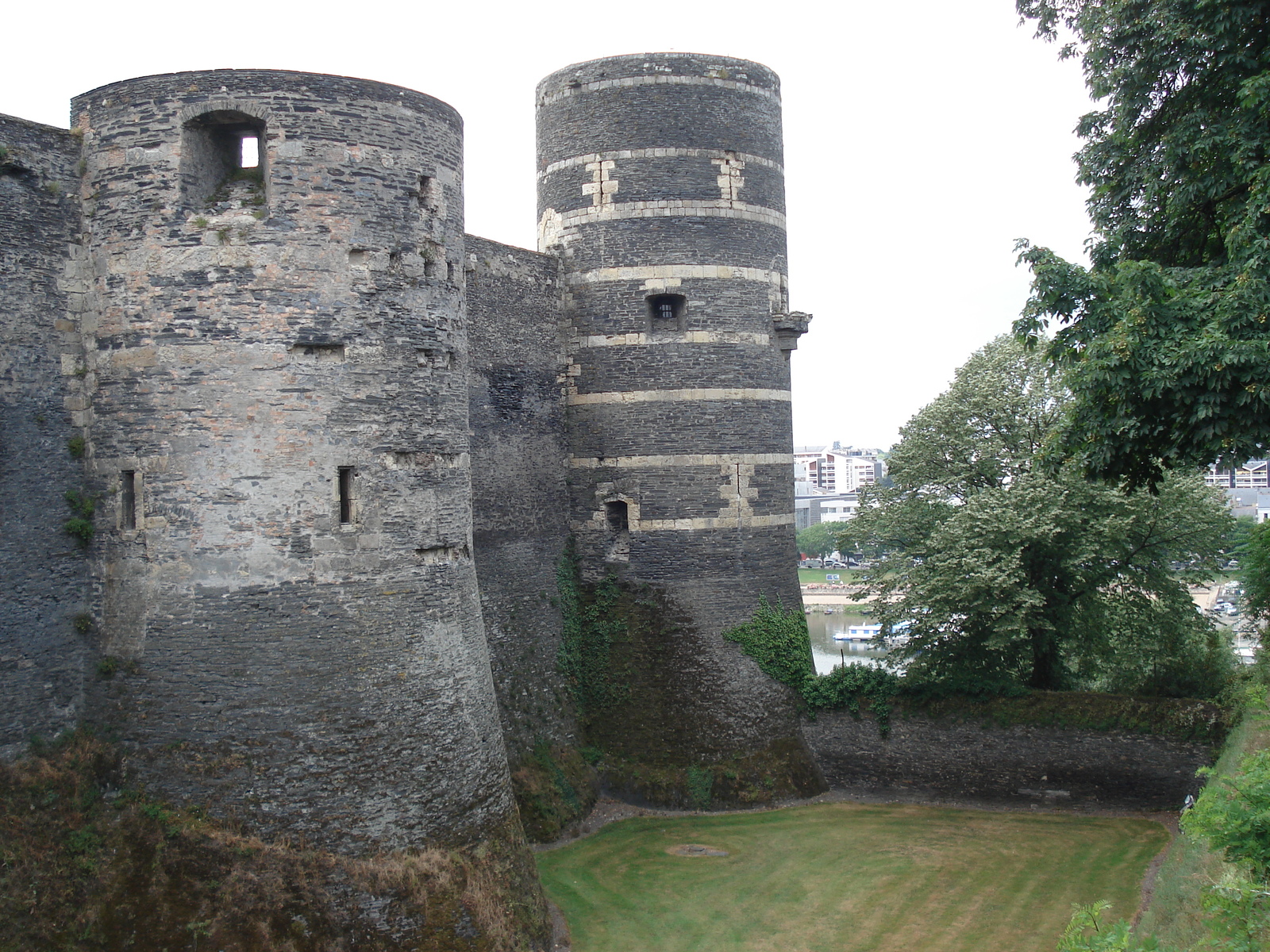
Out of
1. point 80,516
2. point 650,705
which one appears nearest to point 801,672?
point 650,705

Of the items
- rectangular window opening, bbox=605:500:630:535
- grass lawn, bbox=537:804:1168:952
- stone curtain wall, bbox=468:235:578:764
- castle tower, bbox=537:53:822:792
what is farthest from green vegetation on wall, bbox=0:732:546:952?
rectangular window opening, bbox=605:500:630:535

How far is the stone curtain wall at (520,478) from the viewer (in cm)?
1989

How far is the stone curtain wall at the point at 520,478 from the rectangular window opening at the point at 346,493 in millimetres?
5379

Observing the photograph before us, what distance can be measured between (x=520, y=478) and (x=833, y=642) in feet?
161

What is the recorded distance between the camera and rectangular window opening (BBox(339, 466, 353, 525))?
45.5 feet

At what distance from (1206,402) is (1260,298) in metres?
1.20

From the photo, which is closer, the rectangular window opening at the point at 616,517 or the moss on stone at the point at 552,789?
the moss on stone at the point at 552,789

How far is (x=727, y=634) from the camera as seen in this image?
21.7 meters

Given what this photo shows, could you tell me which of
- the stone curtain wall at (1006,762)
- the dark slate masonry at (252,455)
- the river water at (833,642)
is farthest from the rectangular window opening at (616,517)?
the river water at (833,642)

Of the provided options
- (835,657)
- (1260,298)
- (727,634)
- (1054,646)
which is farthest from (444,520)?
(835,657)

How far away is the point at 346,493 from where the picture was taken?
13.9m

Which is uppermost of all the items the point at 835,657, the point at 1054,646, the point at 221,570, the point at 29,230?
the point at 29,230

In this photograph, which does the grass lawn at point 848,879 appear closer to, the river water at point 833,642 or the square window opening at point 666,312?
the square window opening at point 666,312

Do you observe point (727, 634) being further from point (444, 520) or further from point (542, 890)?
point (444, 520)
